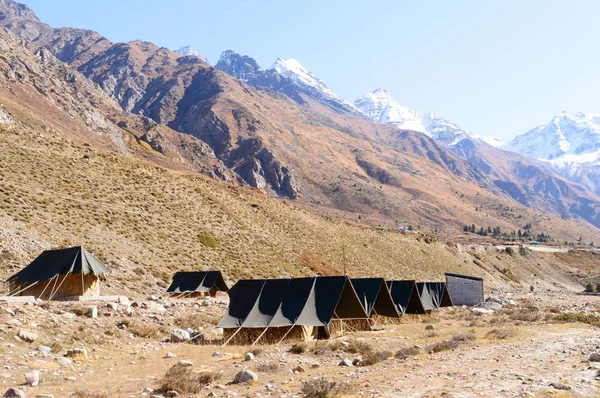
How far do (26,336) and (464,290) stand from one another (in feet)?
128

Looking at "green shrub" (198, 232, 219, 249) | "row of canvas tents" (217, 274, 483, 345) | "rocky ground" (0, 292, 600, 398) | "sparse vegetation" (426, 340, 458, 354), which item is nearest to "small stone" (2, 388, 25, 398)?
"rocky ground" (0, 292, 600, 398)

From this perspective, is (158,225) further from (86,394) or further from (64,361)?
(86,394)

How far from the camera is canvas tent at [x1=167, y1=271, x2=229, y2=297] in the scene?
110 ft

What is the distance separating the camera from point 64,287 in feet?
81.0

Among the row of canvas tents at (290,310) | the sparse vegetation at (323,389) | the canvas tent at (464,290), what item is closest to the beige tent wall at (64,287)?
the row of canvas tents at (290,310)

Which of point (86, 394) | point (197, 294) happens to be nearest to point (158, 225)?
point (197, 294)

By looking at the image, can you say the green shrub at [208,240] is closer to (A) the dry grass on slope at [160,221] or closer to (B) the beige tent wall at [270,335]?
(A) the dry grass on slope at [160,221]

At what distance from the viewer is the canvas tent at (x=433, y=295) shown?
3419 centimetres

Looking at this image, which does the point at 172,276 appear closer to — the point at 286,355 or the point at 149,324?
the point at 149,324

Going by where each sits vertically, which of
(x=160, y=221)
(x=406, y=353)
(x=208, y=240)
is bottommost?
(x=406, y=353)

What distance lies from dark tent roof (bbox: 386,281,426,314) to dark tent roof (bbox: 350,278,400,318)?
4075mm

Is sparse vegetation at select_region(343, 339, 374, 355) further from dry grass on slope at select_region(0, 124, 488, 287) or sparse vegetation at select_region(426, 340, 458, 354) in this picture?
dry grass on slope at select_region(0, 124, 488, 287)

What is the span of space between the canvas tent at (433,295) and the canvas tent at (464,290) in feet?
24.3

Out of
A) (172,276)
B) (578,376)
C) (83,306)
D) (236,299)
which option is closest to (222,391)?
(578,376)
